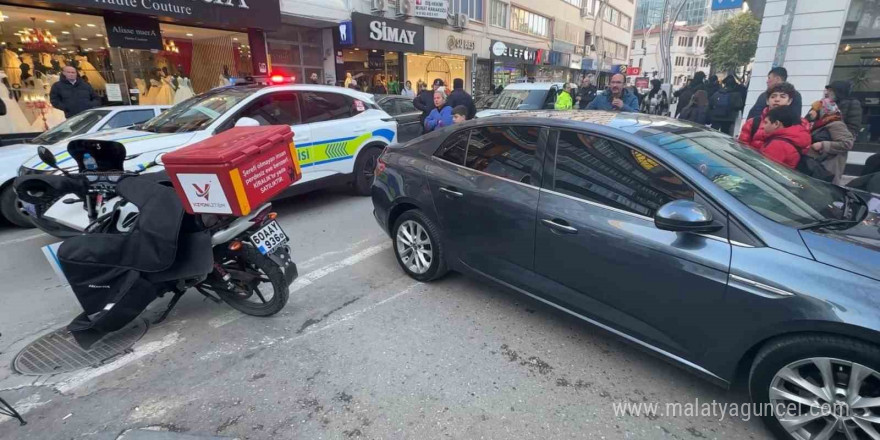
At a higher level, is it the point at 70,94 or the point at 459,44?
the point at 459,44

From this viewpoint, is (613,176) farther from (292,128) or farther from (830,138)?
(292,128)

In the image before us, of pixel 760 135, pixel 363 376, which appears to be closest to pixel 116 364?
pixel 363 376

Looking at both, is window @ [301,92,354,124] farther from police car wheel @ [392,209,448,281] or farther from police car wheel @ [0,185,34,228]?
police car wheel @ [0,185,34,228]

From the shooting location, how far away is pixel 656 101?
16.7 metres

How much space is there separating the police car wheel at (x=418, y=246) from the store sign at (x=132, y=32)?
10.7 metres

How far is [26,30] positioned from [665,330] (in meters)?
14.2

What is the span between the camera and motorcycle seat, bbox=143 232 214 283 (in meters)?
2.84

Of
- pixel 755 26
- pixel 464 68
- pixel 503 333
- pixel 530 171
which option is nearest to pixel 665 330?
pixel 503 333

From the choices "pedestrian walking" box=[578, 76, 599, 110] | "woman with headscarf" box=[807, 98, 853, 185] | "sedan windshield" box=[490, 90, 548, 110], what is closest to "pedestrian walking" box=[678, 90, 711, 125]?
"pedestrian walking" box=[578, 76, 599, 110]

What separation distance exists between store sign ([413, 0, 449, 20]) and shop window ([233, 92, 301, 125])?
1555 centimetres

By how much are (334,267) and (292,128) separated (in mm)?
2292

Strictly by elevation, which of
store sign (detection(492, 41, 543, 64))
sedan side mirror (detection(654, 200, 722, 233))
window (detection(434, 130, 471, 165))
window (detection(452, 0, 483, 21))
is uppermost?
window (detection(452, 0, 483, 21))

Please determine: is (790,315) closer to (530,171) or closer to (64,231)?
(530,171)

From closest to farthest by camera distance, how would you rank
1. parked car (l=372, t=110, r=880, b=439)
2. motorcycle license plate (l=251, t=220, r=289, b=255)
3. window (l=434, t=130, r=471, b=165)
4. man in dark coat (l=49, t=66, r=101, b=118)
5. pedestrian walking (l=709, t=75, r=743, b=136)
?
parked car (l=372, t=110, r=880, b=439)
motorcycle license plate (l=251, t=220, r=289, b=255)
window (l=434, t=130, r=471, b=165)
man in dark coat (l=49, t=66, r=101, b=118)
pedestrian walking (l=709, t=75, r=743, b=136)
